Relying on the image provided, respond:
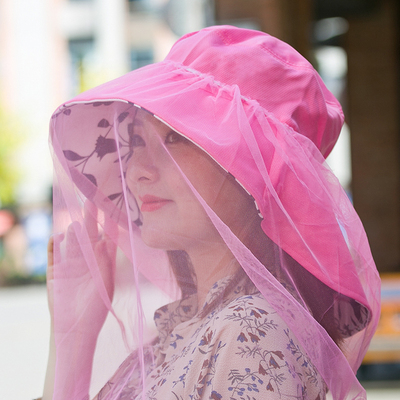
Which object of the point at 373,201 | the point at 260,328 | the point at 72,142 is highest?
the point at 72,142

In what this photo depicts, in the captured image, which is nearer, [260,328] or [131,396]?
[260,328]

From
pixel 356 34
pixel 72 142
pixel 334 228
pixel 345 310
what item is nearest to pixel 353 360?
pixel 345 310

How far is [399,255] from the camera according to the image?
530cm

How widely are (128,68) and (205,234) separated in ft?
58.8

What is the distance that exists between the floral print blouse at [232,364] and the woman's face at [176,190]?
0.40 ft

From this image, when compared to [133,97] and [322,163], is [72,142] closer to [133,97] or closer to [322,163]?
[133,97]

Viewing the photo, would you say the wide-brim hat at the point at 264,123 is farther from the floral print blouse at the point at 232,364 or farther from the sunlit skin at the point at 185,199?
the floral print blouse at the point at 232,364

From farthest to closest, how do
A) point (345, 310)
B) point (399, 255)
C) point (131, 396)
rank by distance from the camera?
point (399, 255) → point (345, 310) → point (131, 396)

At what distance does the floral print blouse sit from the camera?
2.54 feet

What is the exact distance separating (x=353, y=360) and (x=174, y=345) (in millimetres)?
471

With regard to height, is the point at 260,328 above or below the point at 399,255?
above

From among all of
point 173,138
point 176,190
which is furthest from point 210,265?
point 173,138

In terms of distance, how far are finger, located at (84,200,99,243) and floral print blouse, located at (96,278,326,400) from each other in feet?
0.89

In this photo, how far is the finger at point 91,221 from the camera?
1.06 meters
